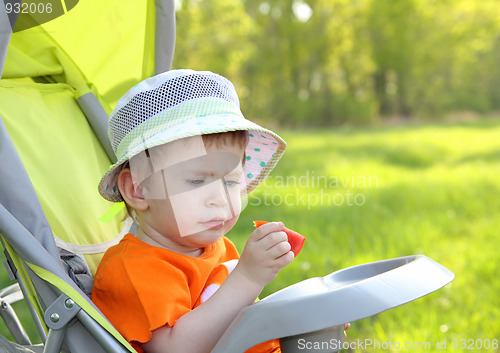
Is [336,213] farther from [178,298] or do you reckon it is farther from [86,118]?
[178,298]

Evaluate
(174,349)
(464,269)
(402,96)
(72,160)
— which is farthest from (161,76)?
(402,96)

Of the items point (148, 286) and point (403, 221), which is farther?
point (403, 221)

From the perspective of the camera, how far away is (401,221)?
159 inches

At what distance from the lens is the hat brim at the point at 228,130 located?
4.06 feet

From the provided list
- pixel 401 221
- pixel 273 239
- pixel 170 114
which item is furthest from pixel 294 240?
pixel 401 221

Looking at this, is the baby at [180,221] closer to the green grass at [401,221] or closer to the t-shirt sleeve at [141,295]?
the t-shirt sleeve at [141,295]

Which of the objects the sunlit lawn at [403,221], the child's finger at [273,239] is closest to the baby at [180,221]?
the child's finger at [273,239]

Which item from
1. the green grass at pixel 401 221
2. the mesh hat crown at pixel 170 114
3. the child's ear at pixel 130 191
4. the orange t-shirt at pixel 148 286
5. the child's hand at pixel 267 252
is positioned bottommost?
the green grass at pixel 401 221

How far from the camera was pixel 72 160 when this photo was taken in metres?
1.65

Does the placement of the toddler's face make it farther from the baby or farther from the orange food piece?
the orange food piece

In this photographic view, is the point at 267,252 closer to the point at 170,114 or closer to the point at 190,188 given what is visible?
the point at 190,188

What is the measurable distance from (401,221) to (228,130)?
3015 mm

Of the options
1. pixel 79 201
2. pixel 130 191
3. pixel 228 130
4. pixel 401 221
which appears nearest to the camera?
pixel 228 130

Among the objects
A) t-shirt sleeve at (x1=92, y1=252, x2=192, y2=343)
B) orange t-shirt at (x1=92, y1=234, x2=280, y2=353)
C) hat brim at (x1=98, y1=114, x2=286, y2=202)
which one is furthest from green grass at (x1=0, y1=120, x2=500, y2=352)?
t-shirt sleeve at (x1=92, y1=252, x2=192, y2=343)
